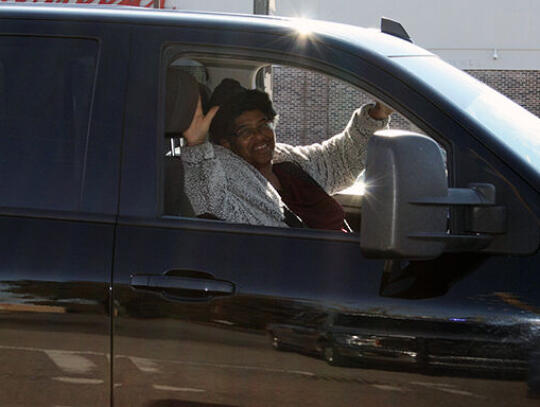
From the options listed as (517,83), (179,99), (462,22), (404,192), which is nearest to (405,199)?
(404,192)

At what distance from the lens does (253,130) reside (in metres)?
3.58

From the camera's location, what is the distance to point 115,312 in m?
2.33

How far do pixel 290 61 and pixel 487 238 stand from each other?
746mm

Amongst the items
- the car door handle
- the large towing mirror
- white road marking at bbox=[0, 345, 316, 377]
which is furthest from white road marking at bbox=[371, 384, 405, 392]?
the car door handle

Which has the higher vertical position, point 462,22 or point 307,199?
point 462,22

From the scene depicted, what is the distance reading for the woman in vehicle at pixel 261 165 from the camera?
2879 millimetres

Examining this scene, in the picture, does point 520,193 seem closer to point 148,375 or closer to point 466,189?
point 466,189

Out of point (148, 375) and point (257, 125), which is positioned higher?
point (257, 125)

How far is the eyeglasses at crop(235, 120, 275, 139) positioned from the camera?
357cm

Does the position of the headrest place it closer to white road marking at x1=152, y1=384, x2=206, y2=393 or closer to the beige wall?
white road marking at x1=152, y1=384, x2=206, y2=393

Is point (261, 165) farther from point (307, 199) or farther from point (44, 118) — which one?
point (44, 118)

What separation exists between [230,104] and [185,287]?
53.2 inches

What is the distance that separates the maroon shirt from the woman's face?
0.17 m

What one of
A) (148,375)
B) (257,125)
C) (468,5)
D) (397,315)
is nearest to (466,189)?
(397,315)
